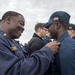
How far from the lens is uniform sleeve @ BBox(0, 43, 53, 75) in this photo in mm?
2674

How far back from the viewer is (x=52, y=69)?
3.21 metres

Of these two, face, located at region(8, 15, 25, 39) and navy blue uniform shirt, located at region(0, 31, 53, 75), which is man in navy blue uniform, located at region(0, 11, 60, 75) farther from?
face, located at region(8, 15, 25, 39)

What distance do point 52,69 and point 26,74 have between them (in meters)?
0.64

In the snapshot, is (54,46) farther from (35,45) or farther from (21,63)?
(35,45)

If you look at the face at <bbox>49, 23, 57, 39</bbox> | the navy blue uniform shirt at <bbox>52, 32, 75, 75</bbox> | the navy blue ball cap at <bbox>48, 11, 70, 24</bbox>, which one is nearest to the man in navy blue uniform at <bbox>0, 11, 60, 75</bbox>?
the navy blue uniform shirt at <bbox>52, 32, 75, 75</bbox>

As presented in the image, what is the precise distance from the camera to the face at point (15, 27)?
335 cm

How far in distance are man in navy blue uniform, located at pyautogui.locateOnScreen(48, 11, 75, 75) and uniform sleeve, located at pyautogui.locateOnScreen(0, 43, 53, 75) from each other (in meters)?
0.32

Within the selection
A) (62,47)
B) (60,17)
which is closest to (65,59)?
(62,47)

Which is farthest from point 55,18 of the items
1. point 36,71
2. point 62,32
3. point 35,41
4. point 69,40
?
point 36,71

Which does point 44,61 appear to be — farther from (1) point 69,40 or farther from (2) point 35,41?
(2) point 35,41

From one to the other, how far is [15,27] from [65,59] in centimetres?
95

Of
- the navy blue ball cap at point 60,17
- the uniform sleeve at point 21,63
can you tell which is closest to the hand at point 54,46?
the uniform sleeve at point 21,63

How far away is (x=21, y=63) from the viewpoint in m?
2.77

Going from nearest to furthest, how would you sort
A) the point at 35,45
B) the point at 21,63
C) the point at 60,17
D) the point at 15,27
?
the point at 21,63
the point at 15,27
the point at 60,17
the point at 35,45
